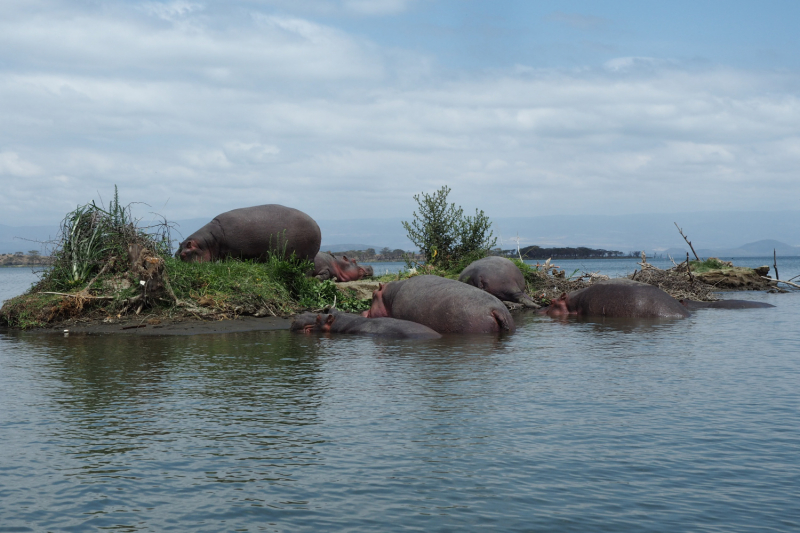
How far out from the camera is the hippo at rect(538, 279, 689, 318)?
58.1 ft

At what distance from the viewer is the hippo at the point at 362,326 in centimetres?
1351

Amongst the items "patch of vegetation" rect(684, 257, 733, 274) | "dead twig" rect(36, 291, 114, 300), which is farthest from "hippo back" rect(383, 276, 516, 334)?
"patch of vegetation" rect(684, 257, 733, 274)

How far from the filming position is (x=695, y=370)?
988 centimetres

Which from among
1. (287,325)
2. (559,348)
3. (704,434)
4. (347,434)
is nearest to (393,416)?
(347,434)

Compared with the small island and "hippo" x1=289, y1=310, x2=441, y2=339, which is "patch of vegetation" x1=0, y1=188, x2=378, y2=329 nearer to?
the small island

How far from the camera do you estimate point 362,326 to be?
14.4m

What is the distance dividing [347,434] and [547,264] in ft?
67.8

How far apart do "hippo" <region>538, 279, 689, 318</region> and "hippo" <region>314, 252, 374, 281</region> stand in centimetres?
806

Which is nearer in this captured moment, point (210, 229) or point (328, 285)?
point (328, 285)

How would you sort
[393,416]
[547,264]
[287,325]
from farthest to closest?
[547,264]
[287,325]
[393,416]

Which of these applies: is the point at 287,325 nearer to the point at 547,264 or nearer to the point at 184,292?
the point at 184,292

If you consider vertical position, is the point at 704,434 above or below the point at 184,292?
below

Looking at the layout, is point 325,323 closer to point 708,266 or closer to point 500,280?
point 500,280

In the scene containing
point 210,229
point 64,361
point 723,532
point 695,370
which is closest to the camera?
point 723,532
